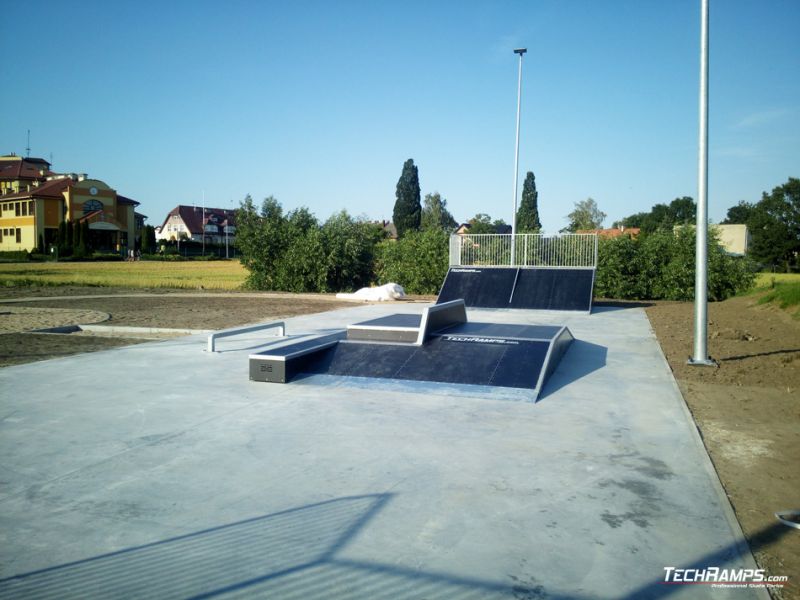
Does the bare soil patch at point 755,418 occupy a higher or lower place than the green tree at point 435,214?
lower

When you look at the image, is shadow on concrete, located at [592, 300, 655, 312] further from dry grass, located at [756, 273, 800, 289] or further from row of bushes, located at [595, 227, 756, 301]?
dry grass, located at [756, 273, 800, 289]

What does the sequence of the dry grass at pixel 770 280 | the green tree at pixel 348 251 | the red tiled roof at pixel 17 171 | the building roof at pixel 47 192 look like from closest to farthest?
the dry grass at pixel 770 280 < the green tree at pixel 348 251 < the building roof at pixel 47 192 < the red tiled roof at pixel 17 171

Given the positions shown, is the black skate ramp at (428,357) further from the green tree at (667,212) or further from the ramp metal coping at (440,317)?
the green tree at (667,212)

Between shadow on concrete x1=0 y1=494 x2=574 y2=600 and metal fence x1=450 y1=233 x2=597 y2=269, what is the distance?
1834 centimetres

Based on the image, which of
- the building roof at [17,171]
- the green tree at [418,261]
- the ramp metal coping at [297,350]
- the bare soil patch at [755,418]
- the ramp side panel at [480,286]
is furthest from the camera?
the building roof at [17,171]

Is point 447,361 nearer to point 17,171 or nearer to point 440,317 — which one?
point 440,317

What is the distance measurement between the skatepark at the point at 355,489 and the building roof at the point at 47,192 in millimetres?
71432

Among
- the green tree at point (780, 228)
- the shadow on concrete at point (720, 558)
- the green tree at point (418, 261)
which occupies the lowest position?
the shadow on concrete at point (720, 558)

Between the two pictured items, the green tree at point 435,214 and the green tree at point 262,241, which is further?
the green tree at point 435,214

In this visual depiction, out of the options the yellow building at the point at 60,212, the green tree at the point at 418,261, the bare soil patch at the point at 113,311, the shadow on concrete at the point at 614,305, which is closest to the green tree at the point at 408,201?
the yellow building at the point at 60,212

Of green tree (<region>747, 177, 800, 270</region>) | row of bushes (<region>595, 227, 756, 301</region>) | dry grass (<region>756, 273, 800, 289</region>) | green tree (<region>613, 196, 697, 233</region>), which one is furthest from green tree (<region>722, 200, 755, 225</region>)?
row of bushes (<region>595, 227, 756, 301</region>)

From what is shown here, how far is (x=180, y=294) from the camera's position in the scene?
25781mm

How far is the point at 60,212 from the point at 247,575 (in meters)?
78.7

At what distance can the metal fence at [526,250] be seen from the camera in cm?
2147
